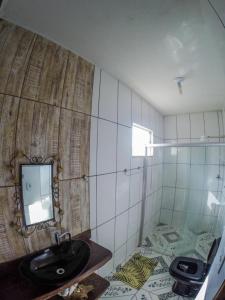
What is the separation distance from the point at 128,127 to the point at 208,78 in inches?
33.3

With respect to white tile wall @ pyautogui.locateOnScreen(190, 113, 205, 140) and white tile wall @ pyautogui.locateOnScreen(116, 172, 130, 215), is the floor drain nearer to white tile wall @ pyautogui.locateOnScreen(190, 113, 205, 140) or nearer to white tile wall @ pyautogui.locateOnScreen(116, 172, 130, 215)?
white tile wall @ pyautogui.locateOnScreen(116, 172, 130, 215)

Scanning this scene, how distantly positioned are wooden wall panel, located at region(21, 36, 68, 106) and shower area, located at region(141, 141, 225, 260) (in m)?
1.45

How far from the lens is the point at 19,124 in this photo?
0.89 meters

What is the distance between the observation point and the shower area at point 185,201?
2152 millimetres

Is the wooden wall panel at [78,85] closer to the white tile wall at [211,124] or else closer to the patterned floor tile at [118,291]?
the patterned floor tile at [118,291]

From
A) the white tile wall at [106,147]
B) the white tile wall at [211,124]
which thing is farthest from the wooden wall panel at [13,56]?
the white tile wall at [211,124]

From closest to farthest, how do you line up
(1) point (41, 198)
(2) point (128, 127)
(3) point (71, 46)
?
(1) point (41, 198)
(3) point (71, 46)
(2) point (128, 127)

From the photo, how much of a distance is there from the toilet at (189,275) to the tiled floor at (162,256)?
0.25ft

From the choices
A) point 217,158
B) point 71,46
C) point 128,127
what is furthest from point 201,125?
point 71,46

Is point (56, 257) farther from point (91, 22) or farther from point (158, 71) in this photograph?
point (158, 71)

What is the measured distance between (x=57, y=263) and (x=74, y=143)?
2.39 ft

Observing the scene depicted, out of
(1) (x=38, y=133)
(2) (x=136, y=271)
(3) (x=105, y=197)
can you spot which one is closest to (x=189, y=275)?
(2) (x=136, y=271)

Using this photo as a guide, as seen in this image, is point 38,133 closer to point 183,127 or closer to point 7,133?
point 7,133

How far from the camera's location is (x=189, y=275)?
1389 millimetres
